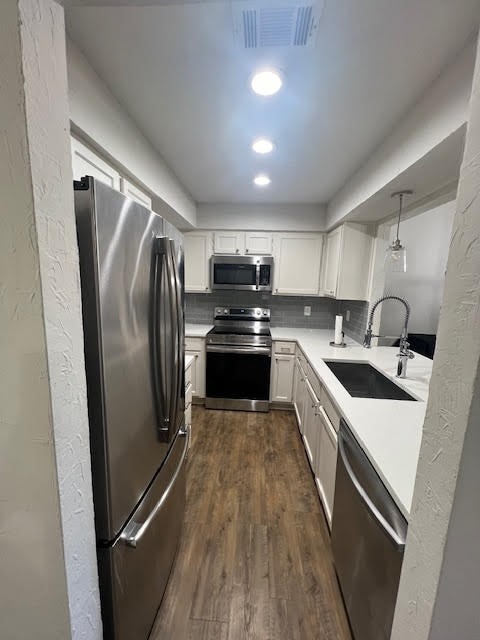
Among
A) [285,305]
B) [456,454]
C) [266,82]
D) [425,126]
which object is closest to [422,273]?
[285,305]

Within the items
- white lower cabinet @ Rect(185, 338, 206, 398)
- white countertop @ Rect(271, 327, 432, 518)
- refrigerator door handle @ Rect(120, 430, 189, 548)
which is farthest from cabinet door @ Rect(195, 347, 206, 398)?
refrigerator door handle @ Rect(120, 430, 189, 548)

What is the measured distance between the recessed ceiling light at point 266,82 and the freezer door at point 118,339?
0.79 metres

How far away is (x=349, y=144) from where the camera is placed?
1.73 meters

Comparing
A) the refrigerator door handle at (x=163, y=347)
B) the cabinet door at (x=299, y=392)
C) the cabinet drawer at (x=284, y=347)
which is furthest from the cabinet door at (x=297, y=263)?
the refrigerator door handle at (x=163, y=347)

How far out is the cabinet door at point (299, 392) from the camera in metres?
2.63

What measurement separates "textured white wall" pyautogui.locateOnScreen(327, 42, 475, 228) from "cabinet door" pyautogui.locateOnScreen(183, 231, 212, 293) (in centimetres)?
192

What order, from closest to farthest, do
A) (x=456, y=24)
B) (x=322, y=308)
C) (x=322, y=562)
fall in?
(x=456, y=24) < (x=322, y=562) < (x=322, y=308)

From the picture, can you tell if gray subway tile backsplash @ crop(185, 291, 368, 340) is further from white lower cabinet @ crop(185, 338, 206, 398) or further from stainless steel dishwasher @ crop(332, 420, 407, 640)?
stainless steel dishwasher @ crop(332, 420, 407, 640)

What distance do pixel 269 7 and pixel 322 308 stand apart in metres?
3.10

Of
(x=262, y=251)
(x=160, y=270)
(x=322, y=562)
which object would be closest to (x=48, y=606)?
(x=160, y=270)

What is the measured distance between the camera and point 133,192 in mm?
1640

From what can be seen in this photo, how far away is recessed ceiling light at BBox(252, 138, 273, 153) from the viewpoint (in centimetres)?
173

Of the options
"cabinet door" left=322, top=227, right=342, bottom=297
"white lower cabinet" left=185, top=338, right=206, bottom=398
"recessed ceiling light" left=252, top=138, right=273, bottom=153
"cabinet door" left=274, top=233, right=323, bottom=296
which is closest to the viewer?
"recessed ceiling light" left=252, top=138, right=273, bottom=153

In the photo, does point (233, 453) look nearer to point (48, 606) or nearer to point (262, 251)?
point (48, 606)
